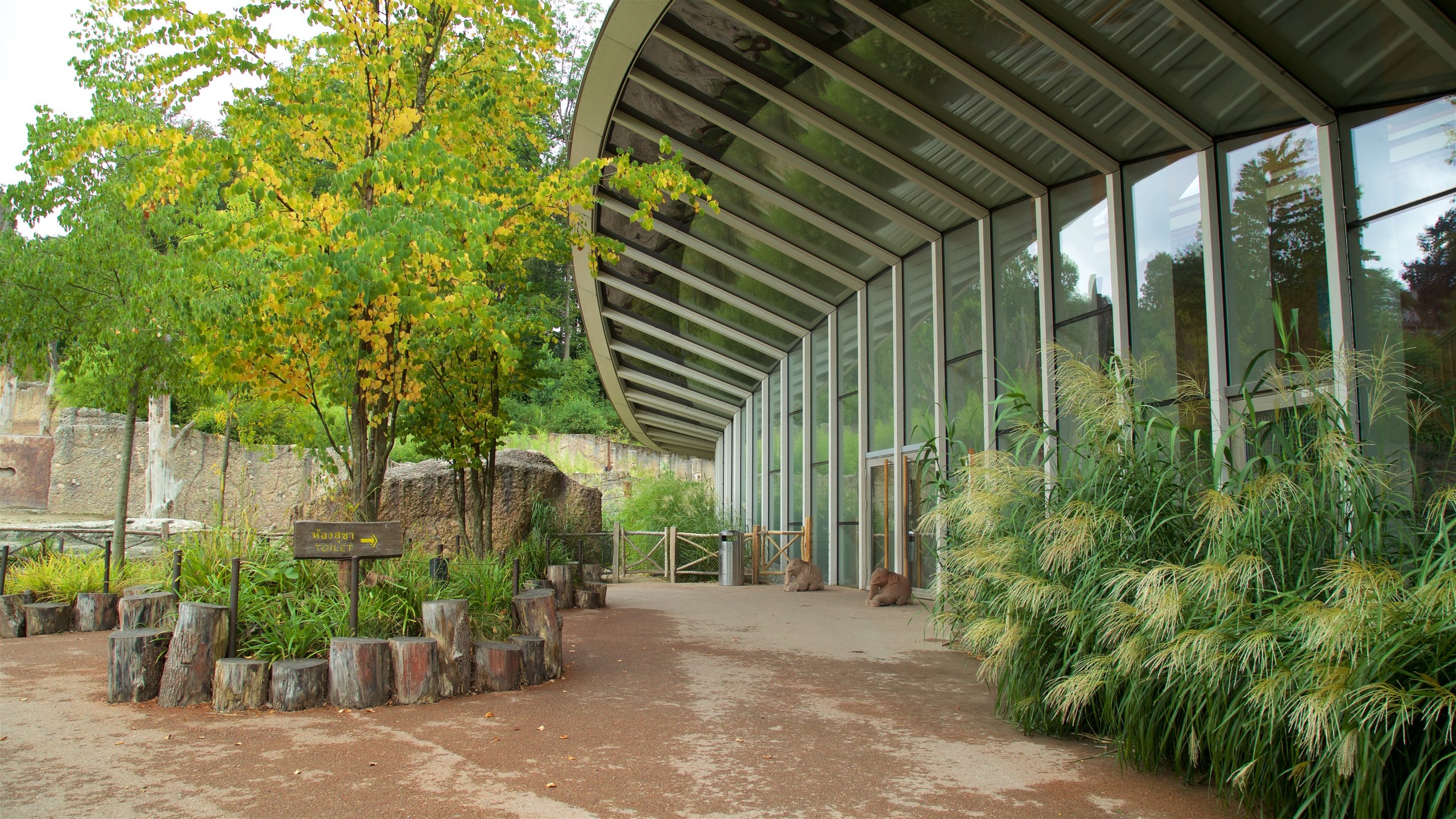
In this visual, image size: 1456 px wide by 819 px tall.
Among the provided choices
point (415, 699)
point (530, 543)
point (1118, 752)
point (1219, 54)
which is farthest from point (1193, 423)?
point (530, 543)

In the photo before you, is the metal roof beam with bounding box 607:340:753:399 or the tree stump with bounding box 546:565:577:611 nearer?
the tree stump with bounding box 546:565:577:611

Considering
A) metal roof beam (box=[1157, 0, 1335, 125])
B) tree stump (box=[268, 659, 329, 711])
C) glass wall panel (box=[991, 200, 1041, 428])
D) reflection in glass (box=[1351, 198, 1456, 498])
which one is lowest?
tree stump (box=[268, 659, 329, 711])

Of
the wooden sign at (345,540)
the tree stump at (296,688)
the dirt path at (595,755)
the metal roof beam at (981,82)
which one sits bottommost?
the dirt path at (595,755)

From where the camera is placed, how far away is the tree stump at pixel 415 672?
17.3 ft

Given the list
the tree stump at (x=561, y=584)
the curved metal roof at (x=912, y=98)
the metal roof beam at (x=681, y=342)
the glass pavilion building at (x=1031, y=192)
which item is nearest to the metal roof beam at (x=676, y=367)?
the metal roof beam at (x=681, y=342)

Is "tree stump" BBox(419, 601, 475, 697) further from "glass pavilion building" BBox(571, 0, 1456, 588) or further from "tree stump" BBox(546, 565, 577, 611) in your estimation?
"tree stump" BBox(546, 565, 577, 611)

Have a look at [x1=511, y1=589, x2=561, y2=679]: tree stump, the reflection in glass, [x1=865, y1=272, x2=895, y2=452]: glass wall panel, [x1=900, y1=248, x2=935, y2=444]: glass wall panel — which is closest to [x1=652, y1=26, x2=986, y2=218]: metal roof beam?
[x1=900, y1=248, x2=935, y2=444]: glass wall panel

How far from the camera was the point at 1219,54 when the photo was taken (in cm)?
673

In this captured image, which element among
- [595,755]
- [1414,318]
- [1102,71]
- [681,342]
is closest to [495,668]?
[595,755]

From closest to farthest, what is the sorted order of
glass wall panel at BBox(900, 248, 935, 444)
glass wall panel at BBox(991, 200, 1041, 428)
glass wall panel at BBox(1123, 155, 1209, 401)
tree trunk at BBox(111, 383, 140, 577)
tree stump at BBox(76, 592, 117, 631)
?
glass wall panel at BBox(1123, 155, 1209, 401) < tree stump at BBox(76, 592, 117, 631) < tree trunk at BBox(111, 383, 140, 577) < glass wall panel at BBox(991, 200, 1041, 428) < glass wall panel at BBox(900, 248, 935, 444)

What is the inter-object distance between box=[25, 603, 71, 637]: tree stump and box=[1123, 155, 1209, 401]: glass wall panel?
935 cm

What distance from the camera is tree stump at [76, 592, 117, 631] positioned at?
27.3 feet

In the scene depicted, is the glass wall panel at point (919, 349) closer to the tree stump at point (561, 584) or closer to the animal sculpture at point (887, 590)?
the animal sculpture at point (887, 590)

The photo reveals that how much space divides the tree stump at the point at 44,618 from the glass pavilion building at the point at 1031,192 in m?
6.77
